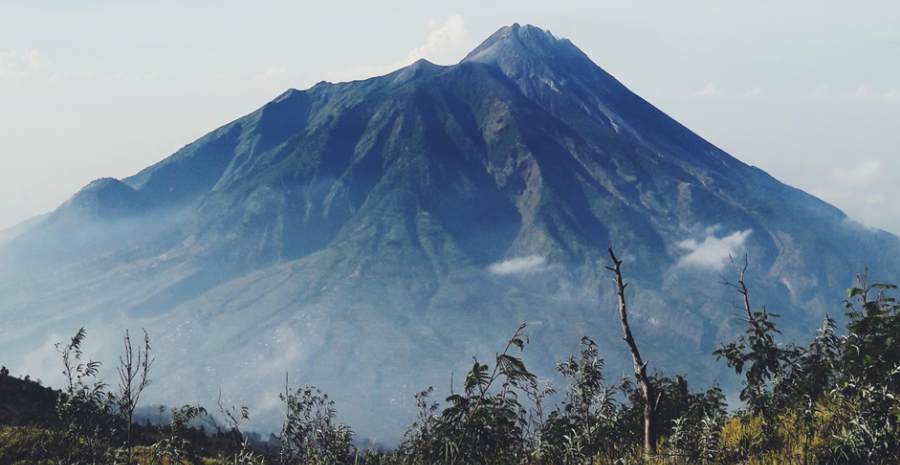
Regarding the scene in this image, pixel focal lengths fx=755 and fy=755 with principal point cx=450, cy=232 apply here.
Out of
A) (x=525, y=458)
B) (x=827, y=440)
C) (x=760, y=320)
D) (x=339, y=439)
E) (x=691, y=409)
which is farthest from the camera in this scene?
(x=691, y=409)

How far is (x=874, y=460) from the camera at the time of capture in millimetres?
11133

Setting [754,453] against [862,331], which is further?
[862,331]

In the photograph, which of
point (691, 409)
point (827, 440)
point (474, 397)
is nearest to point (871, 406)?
point (827, 440)

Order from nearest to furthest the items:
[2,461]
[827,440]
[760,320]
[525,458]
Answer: [827,440] → [525,458] → [760,320] → [2,461]

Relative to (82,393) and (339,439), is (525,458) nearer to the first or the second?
(339,439)

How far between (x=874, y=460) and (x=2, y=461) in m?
29.6

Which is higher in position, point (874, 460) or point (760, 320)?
point (760, 320)

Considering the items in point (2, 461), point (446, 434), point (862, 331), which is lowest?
point (2, 461)

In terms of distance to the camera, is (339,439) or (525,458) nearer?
(525,458)

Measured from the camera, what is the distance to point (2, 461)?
28.6 m

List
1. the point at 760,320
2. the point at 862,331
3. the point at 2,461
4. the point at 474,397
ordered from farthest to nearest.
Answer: the point at 2,461, the point at 760,320, the point at 862,331, the point at 474,397

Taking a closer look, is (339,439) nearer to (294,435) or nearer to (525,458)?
(294,435)

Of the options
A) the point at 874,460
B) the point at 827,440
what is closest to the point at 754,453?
the point at 827,440

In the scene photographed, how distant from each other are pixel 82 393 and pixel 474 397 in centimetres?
1591
